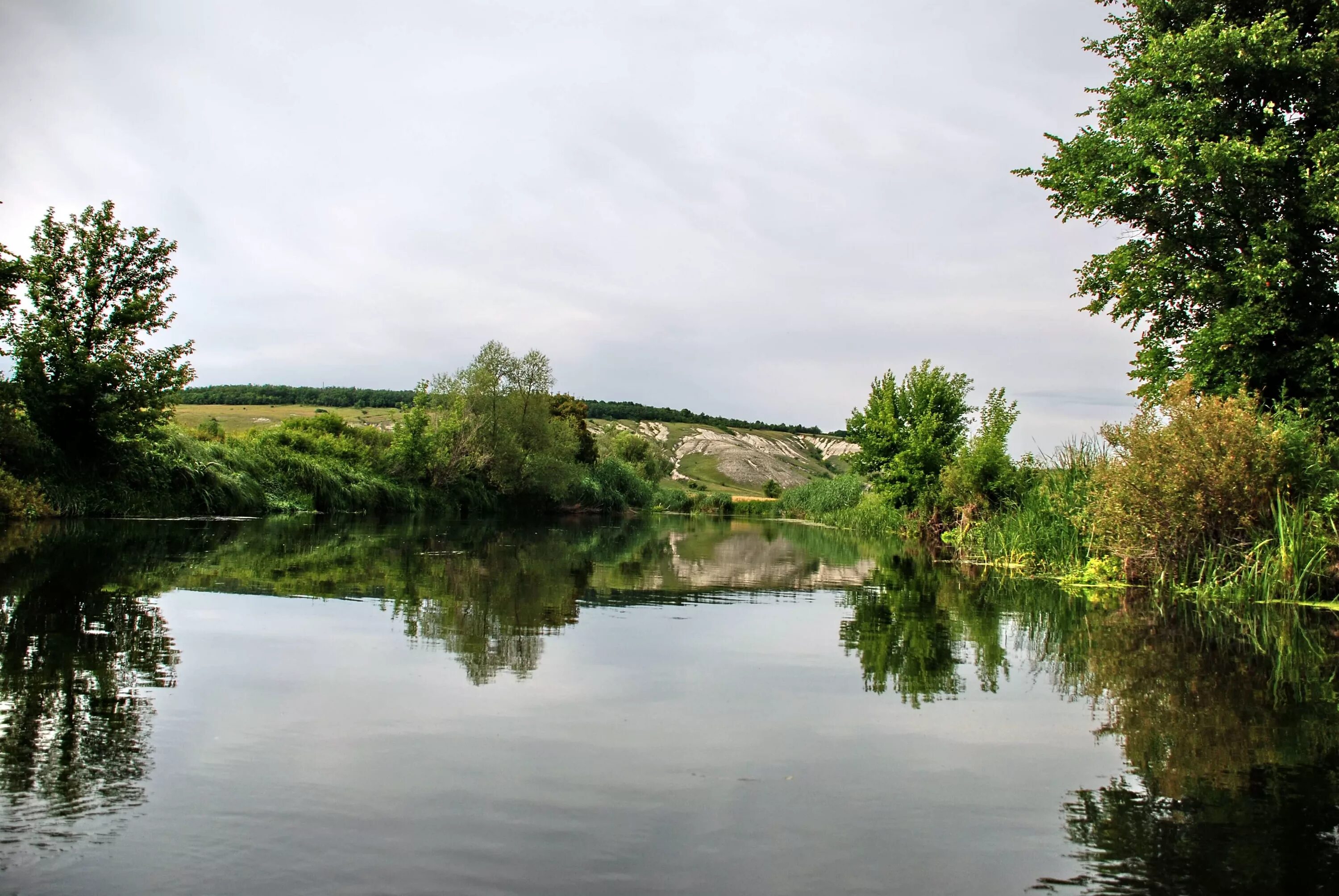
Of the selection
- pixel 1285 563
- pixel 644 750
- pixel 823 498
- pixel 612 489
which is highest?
pixel 612 489

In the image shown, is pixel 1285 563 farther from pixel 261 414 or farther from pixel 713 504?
pixel 261 414

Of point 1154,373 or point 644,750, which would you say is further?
point 1154,373

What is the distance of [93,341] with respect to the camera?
77.3 feet

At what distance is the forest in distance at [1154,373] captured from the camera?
1205 cm

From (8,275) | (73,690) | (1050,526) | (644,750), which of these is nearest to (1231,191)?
(1050,526)

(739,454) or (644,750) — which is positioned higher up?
(739,454)

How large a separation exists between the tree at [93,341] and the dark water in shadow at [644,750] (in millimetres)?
16365

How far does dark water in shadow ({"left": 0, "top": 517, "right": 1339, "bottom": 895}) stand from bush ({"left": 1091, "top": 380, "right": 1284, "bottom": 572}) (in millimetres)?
2709

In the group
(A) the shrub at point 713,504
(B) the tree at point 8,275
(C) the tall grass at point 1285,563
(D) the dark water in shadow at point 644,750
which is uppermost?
(B) the tree at point 8,275

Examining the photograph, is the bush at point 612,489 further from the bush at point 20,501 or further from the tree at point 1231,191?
the tree at point 1231,191

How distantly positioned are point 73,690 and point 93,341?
2273 centimetres

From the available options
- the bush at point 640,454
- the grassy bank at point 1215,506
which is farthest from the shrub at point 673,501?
the grassy bank at point 1215,506

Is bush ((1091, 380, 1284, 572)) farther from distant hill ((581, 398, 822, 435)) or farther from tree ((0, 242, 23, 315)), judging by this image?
distant hill ((581, 398, 822, 435))

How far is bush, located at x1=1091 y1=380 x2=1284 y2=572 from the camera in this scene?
11.8 m
